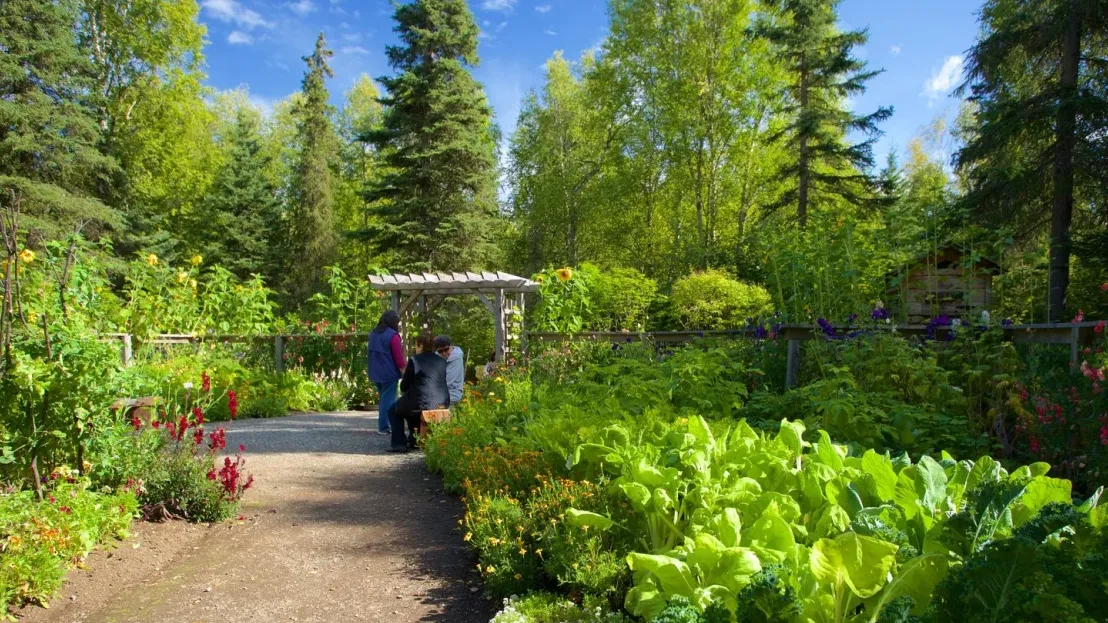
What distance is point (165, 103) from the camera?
22.0 metres

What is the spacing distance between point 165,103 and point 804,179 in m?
19.2

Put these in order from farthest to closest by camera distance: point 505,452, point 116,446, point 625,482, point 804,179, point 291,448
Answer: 1. point 804,179
2. point 291,448
3. point 505,452
4. point 116,446
5. point 625,482

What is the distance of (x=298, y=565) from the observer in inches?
144

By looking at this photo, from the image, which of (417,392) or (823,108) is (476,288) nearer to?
(417,392)

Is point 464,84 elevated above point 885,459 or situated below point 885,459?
above

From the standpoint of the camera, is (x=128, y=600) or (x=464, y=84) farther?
(x=464, y=84)

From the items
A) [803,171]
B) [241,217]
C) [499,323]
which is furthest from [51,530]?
[241,217]

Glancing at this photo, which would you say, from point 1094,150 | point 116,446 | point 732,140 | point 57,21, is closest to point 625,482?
point 116,446

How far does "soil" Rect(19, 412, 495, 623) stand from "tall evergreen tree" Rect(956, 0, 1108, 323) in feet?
30.1

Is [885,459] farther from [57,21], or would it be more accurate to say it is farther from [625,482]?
[57,21]

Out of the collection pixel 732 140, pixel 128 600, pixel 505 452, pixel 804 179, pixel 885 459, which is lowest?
pixel 128 600

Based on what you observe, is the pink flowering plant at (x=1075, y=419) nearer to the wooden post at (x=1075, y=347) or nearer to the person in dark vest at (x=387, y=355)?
the wooden post at (x=1075, y=347)

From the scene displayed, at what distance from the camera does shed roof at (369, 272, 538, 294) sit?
1065cm

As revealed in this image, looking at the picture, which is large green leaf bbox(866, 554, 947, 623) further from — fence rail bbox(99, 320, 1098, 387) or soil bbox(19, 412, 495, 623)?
fence rail bbox(99, 320, 1098, 387)
